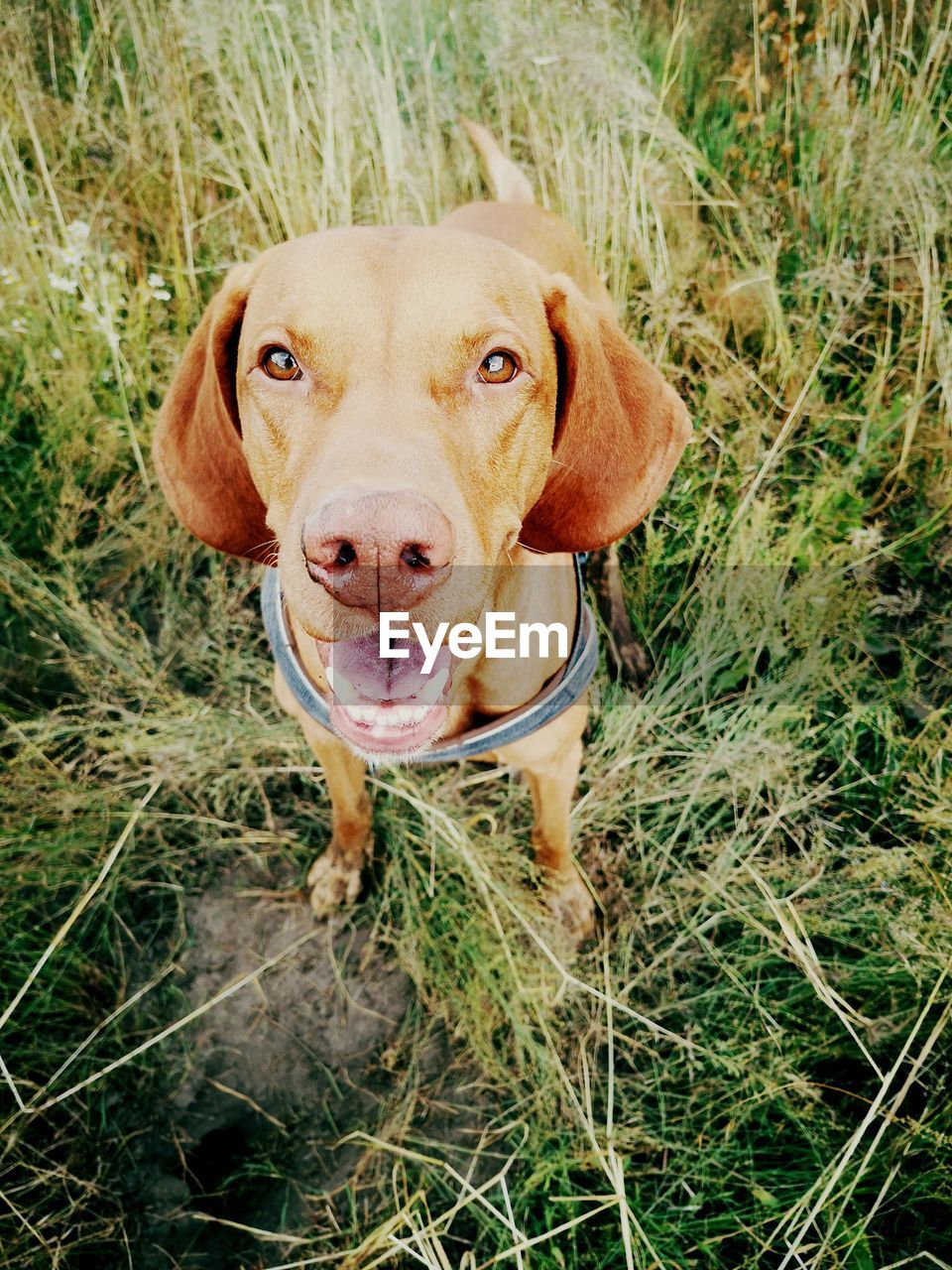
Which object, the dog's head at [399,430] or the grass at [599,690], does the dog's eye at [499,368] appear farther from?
the grass at [599,690]

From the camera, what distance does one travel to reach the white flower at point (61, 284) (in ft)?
10.4

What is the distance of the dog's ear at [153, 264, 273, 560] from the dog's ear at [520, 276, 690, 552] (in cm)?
73

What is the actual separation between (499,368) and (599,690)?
152 centimetres

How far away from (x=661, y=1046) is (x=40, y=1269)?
5.96 ft

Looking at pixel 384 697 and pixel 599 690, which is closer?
pixel 384 697

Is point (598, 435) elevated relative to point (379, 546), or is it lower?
lower

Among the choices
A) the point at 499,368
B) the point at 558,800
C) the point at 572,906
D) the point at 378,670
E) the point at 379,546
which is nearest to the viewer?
the point at 379,546

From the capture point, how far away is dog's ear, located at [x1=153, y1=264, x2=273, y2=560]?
2004 millimetres

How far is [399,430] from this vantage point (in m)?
1.58

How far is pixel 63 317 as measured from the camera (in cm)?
338

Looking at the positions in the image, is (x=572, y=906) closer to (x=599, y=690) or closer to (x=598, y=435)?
(x=599, y=690)

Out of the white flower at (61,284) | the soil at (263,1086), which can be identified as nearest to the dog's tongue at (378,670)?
the soil at (263,1086)

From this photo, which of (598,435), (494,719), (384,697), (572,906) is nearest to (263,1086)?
(572,906)

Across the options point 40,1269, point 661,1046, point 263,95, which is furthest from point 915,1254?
point 263,95
